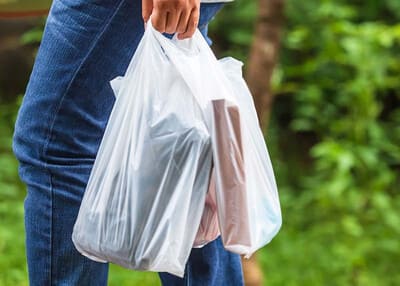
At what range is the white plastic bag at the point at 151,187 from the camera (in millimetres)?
1545

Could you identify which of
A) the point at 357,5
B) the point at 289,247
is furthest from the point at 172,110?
the point at 357,5

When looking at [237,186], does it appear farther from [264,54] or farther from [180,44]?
[264,54]

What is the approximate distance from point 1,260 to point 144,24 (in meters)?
1.84

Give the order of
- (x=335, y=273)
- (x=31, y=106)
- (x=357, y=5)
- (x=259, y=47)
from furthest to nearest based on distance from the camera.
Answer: (x=357, y=5), (x=335, y=273), (x=259, y=47), (x=31, y=106)

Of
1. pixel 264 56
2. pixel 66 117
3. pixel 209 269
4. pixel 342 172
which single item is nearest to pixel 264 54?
pixel 264 56

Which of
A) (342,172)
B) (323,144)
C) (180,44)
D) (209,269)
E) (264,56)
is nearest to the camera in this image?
(180,44)

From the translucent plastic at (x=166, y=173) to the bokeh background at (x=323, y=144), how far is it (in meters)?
1.18

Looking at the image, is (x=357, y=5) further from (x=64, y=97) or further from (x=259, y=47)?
(x=64, y=97)

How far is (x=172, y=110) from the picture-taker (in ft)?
5.14

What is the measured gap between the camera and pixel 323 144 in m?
3.98

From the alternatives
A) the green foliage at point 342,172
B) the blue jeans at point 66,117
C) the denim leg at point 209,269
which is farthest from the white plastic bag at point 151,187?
the green foliage at point 342,172

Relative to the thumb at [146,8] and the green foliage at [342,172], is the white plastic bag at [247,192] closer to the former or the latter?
the thumb at [146,8]

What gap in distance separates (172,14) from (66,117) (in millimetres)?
267

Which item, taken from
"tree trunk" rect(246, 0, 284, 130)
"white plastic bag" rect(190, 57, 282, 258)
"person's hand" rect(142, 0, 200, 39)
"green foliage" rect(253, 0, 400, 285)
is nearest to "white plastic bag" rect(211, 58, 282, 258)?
"white plastic bag" rect(190, 57, 282, 258)
